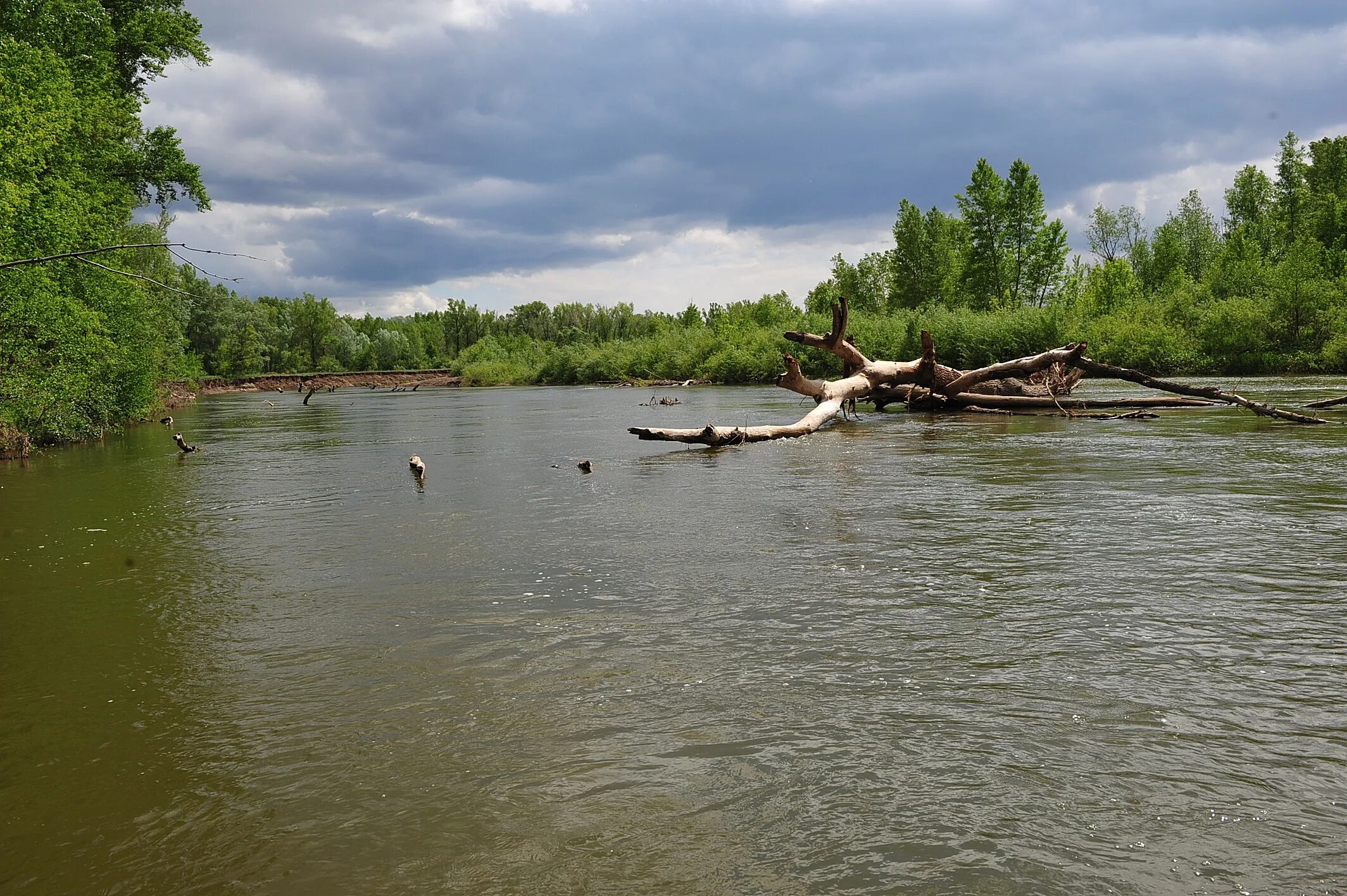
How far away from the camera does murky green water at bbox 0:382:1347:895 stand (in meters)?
3.59

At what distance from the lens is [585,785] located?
4195mm

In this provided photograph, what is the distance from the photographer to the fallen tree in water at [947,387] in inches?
840

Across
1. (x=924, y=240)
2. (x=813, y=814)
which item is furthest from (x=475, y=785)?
(x=924, y=240)

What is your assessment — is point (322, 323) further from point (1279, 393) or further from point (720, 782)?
point (720, 782)

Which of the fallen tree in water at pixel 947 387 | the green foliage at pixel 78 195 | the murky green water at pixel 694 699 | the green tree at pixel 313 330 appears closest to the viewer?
the murky green water at pixel 694 699

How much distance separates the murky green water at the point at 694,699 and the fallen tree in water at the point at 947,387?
9.75 metres

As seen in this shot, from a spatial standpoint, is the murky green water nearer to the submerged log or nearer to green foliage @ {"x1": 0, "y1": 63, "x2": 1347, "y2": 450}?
green foliage @ {"x1": 0, "y1": 63, "x2": 1347, "y2": 450}

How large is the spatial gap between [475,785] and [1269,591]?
6458 millimetres

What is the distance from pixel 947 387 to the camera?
89.8 ft

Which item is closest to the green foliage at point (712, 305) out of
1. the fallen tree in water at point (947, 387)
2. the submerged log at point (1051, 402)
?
the fallen tree in water at point (947, 387)

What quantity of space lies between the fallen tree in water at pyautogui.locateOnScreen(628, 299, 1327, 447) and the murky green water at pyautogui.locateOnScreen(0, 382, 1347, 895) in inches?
384

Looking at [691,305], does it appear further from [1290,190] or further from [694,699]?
[694,699]

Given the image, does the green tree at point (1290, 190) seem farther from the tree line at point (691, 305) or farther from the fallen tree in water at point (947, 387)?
the fallen tree in water at point (947, 387)

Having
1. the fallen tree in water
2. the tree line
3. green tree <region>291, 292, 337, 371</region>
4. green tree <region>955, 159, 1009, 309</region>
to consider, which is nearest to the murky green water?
the tree line
